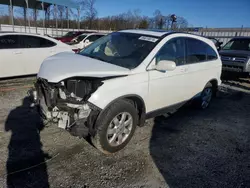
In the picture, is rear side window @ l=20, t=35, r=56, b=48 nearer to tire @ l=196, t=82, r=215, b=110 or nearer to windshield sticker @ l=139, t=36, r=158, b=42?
windshield sticker @ l=139, t=36, r=158, b=42

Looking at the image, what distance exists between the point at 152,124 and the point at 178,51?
1.61m

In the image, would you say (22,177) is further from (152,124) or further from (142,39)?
(142,39)

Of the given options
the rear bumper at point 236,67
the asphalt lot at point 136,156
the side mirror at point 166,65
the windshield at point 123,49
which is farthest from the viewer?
the rear bumper at point 236,67

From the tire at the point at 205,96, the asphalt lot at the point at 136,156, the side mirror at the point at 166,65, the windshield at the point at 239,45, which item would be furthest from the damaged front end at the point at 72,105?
the windshield at the point at 239,45

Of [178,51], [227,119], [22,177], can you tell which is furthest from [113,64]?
[227,119]

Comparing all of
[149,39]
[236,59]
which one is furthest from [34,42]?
[236,59]

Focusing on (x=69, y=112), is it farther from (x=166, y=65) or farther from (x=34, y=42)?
(x=34, y=42)

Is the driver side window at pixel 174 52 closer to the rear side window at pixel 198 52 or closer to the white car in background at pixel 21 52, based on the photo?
the rear side window at pixel 198 52

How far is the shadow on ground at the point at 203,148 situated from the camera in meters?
2.80

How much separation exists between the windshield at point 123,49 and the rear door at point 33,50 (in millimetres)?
3627

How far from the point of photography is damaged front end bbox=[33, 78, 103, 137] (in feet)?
8.93

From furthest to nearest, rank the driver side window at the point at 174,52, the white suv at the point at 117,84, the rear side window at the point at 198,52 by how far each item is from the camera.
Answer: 1. the rear side window at the point at 198,52
2. the driver side window at the point at 174,52
3. the white suv at the point at 117,84

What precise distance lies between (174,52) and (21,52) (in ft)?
17.2

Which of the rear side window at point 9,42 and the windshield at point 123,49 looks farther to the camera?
the rear side window at point 9,42
